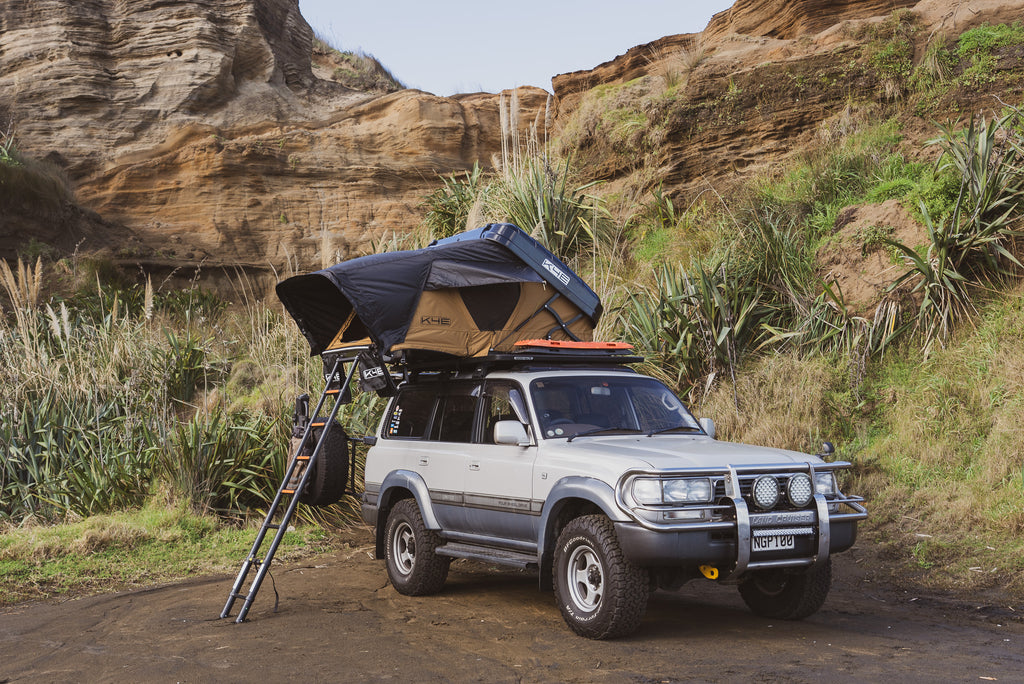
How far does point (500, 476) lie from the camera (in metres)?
7.24

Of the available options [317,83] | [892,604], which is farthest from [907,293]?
[317,83]

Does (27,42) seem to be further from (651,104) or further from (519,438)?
(519,438)

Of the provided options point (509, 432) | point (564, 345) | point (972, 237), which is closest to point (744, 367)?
point (972, 237)

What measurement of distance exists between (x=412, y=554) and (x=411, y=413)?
1.32m

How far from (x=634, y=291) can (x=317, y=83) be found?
62.5ft

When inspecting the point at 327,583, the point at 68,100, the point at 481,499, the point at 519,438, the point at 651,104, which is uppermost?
the point at 68,100

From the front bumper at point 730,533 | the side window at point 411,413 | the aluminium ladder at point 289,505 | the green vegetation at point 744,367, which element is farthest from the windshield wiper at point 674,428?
the green vegetation at point 744,367

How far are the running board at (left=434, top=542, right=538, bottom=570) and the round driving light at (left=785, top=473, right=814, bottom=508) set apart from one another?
189 centimetres

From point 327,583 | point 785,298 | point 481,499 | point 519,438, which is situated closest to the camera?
point 519,438

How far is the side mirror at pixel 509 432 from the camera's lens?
679 cm

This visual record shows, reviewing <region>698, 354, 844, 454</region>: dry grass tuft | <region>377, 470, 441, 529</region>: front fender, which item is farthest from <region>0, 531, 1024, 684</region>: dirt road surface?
<region>698, 354, 844, 454</region>: dry grass tuft

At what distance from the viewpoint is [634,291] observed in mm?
14617

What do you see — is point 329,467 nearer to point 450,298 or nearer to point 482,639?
point 450,298

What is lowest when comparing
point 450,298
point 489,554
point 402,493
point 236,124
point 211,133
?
point 489,554
